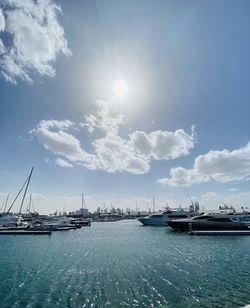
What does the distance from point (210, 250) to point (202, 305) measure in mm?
19544

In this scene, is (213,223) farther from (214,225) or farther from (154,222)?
(154,222)

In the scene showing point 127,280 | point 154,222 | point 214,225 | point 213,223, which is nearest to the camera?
point 127,280

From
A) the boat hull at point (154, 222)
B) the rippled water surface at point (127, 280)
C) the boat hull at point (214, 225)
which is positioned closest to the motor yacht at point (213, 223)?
the boat hull at point (214, 225)

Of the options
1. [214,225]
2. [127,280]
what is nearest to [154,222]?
[214,225]

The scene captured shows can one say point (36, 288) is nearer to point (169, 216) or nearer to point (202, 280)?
point (202, 280)

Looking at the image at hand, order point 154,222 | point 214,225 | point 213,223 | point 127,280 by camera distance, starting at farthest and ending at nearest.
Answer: point 154,222 → point 213,223 → point 214,225 → point 127,280

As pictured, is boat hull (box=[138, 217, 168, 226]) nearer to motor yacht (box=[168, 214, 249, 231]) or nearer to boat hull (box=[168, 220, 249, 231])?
motor yacht (box=[168, 214, 249, 231])

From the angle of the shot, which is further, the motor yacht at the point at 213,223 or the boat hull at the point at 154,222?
the boat hull at the point at 154,222

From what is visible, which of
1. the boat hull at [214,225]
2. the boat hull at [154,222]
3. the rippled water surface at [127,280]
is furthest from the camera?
the boat hull at [154,222]

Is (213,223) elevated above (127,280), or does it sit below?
above

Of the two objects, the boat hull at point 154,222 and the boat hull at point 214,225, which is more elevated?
the boat hull at point 154,222

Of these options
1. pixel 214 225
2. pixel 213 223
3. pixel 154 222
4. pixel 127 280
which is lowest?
pixel 127 280


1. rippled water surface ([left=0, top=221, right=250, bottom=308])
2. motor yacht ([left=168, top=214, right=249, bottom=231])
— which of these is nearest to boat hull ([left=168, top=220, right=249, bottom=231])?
motor yacht ([left=168, top=214, right=249, bottom=231])

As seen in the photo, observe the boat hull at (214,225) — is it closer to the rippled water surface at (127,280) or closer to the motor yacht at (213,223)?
the motor yacht at (213,223)
